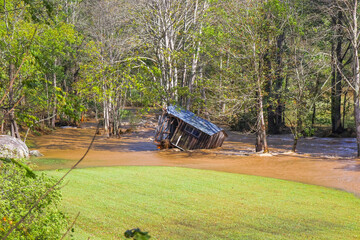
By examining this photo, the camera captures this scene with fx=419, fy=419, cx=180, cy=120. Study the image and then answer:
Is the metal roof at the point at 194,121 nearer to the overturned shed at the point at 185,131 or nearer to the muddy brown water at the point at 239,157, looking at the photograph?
the overturned shed at the point at 185,131

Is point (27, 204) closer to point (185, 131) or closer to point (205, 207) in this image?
point (205, 207)

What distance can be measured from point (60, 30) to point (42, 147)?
496 inches

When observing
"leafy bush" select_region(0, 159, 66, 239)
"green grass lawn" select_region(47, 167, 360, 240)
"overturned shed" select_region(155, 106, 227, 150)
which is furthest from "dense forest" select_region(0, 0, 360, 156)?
"leafy bush" select_region(0, 159, 66, 239)

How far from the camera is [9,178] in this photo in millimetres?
8039

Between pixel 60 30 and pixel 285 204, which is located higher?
pixel 60 30

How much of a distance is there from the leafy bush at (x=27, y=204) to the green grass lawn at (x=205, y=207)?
1.89 meters

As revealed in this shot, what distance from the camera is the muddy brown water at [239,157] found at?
20.7 meters

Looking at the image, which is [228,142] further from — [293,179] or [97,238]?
[97,238]

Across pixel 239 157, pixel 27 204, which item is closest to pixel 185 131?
pixel 239 157

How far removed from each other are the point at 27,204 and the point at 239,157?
20162 millimetres

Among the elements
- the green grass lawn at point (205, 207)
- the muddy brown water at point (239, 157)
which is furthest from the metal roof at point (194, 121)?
the green grass lawn at point (205, 207)

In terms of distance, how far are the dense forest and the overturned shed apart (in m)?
1.61

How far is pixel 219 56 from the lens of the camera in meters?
40.7

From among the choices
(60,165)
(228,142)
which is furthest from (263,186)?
(228,142)
